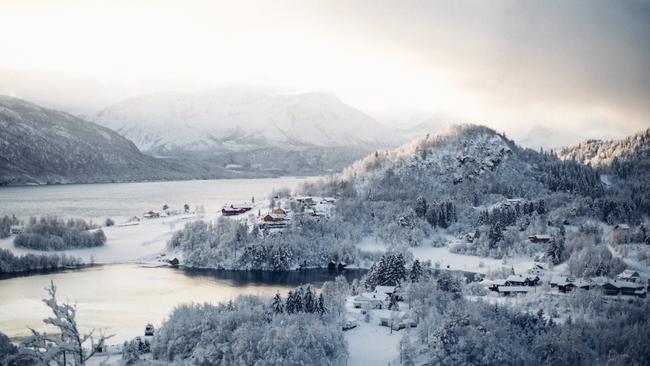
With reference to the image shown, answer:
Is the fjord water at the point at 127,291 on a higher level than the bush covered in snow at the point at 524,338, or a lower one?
lower

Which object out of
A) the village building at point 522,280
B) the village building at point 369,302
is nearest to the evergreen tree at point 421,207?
the village building at point 522,280

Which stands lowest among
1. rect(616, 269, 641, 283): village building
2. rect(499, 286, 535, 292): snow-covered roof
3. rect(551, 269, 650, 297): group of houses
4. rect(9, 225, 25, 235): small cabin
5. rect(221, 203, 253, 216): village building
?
rect(499, 286, 535, 292): snow-covered roof

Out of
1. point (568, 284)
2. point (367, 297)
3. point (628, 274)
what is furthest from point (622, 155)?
point (367, 297)

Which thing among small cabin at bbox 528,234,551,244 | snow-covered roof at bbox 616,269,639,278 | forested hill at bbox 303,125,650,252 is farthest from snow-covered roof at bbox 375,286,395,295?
small cabin at bbox 528,234,551,244

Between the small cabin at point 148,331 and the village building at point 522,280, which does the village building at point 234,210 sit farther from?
the small cabin at point 148,331

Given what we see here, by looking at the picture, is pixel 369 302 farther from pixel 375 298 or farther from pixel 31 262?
pixel 31 262

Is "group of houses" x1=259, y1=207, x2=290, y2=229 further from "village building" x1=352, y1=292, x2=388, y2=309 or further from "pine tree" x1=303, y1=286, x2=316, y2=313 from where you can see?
"pine tree" x1=303, y1=286, x2=316, y2=313

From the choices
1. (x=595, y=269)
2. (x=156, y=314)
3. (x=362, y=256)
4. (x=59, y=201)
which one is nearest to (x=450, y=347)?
(x=156, y=314)

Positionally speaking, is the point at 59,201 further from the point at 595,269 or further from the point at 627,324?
the point at 627,324
